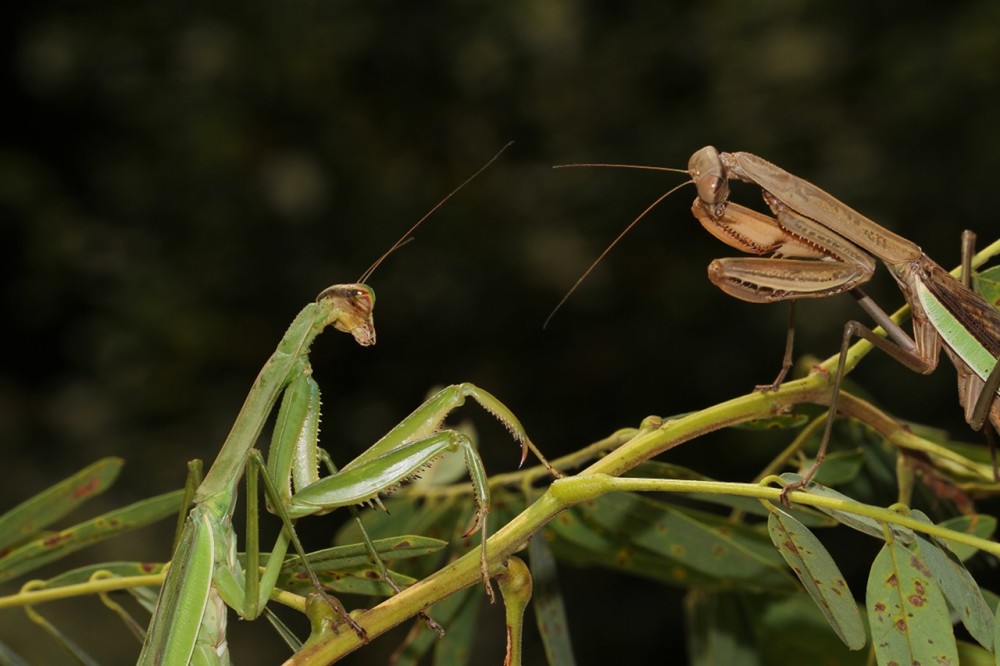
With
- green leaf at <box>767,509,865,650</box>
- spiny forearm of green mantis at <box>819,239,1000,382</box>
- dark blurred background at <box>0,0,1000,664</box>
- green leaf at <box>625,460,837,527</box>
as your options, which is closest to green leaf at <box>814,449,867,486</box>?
green leaf at <box>625,460,837,527</box>

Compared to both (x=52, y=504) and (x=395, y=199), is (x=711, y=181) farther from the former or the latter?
(x=395, y=199)

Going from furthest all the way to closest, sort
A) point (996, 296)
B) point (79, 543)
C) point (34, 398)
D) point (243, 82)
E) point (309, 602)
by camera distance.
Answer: point (34, 398), point (243, 82), point (79, 543), point (996, 296), point (309, 602)

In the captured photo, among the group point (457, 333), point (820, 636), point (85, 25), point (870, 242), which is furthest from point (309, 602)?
point (85, 25)

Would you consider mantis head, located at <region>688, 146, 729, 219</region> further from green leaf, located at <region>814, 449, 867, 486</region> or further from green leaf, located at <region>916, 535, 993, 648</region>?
green leaf, located at <region>916, 535, 993, 648</region>

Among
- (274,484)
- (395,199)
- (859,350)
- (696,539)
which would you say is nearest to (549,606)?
(696,539)

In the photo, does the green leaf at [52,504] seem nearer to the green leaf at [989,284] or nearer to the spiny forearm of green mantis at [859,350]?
the spiny forearm of green mantis at [859,350]

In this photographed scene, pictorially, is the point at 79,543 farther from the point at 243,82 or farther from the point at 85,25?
the point at 85,25
